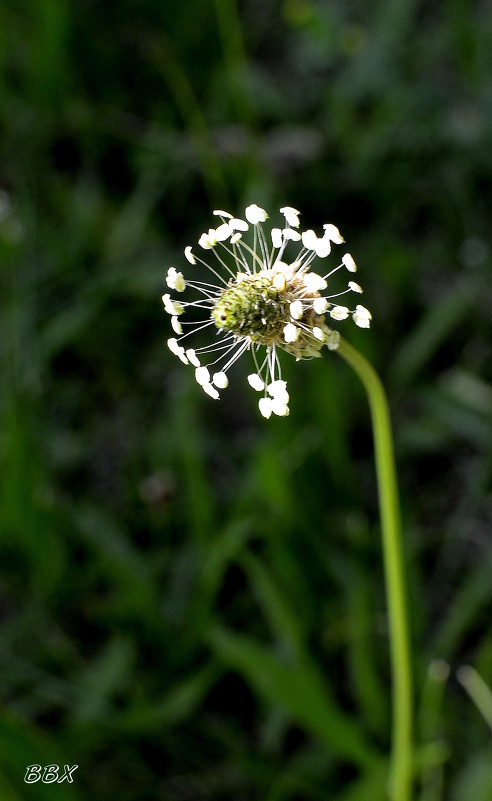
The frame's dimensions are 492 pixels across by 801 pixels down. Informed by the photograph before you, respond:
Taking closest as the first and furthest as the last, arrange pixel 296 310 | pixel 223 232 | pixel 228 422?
1. pixel 296 310
2. pixel 223 232
3. pixel 228 422

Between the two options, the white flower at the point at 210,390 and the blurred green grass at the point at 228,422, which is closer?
the white flower at the point at 210,390

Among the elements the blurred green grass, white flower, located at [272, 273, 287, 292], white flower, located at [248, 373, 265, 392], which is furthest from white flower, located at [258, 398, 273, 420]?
the blurred green grass

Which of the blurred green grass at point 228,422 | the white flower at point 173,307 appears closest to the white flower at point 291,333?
the white flower at point 173,307

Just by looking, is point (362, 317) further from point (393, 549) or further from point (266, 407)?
point (393, 549)

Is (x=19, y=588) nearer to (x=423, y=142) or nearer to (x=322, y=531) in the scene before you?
(x=322, y=531)

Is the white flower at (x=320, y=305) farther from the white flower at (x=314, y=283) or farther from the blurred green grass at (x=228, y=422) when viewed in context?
the blurred green grass at (x=228, y=422)

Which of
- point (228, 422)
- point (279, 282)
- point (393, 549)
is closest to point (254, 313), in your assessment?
point (279, 282)

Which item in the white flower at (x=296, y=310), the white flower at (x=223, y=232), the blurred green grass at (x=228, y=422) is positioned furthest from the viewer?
the blurred green grass at (x=228, y=422)

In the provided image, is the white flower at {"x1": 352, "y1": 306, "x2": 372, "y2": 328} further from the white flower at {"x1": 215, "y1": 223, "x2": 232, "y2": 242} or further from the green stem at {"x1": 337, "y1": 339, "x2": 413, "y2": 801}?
the white flower at {"x1": 215, "y1": 223, "x2": 232, "y2": 242}
